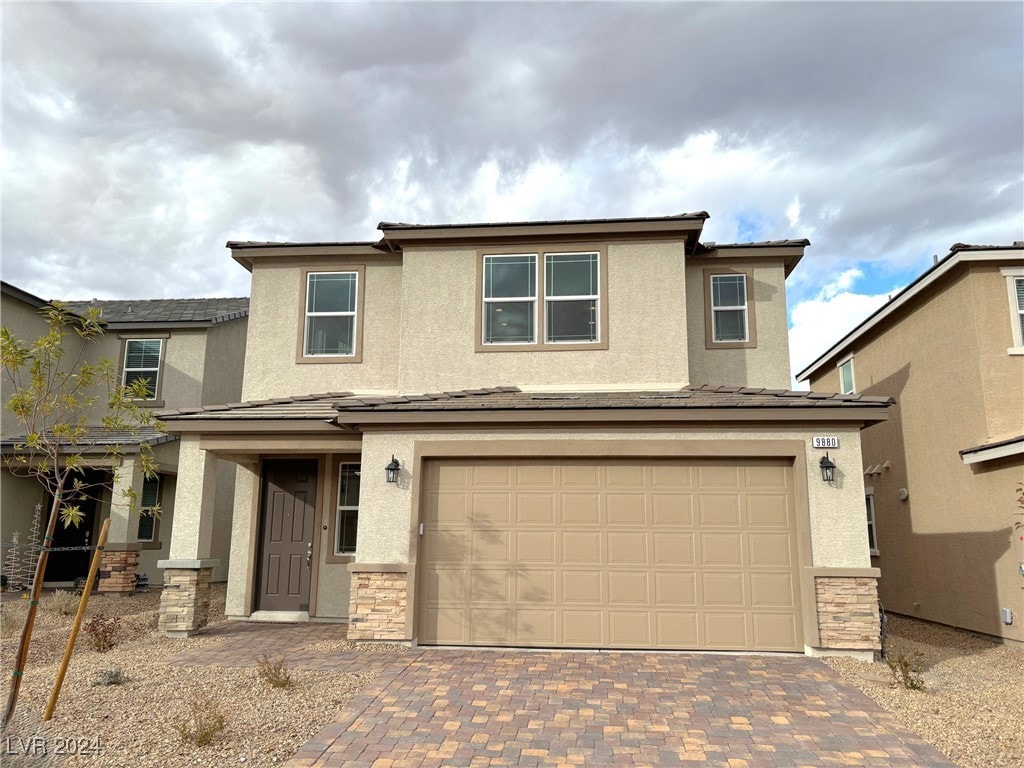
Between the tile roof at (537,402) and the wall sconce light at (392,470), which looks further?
the wall sconce light at (392,470)

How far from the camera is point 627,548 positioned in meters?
8.62

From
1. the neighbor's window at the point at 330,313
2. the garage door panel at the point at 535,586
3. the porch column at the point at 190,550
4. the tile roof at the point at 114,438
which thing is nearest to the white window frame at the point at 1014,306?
the garage door panel at the point at 535,586

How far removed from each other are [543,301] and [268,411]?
465 cm

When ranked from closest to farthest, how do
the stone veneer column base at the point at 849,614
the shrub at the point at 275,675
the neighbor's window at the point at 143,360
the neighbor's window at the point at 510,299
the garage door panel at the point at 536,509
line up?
the shrub at the point at 275,675
the stone veneer column base at the point at 849,614
the garage door panel at the point at 536,509
the neighbor's window at the point at 510,299
the neighbor's window at the point at 143,360

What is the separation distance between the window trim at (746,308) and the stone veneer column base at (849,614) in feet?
14.8

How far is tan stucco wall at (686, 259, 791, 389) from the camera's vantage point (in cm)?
1127

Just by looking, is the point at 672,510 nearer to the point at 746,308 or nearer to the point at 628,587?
the point at 628,587

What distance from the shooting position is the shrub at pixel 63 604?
10.9 m

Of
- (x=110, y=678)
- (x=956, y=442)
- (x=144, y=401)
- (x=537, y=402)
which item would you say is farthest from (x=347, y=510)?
(x=956, y=442)

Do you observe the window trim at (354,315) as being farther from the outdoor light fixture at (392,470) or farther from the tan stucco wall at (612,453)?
the outdoor light fixture at (392,470)

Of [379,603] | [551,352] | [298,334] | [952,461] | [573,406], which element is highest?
[298,334]

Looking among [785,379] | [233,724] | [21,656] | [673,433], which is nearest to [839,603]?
[673,433]

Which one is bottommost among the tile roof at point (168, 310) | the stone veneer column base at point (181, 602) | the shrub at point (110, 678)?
the shrub at point (110, 678)

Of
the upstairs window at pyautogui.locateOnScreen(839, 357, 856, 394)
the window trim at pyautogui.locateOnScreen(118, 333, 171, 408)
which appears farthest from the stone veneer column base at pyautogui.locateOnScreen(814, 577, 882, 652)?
the window trim at pyautogui.locateOnScreen(118, 333, 171, 408)
